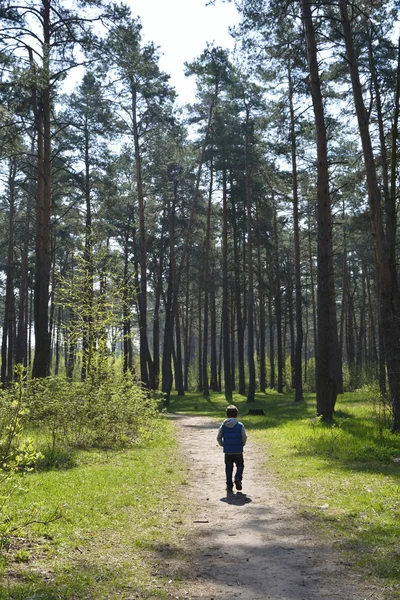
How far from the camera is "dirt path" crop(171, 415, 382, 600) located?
4.79m

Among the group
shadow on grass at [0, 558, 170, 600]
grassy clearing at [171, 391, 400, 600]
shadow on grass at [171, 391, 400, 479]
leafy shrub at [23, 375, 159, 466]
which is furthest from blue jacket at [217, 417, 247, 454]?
leafy shrub at [23, 375, 159, 466]

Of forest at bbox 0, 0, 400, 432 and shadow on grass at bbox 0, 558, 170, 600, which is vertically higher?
forest at bbox 0, 0, 400, 432

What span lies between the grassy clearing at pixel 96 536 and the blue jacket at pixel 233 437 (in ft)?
3.71

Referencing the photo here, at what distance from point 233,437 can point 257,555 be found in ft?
11.3

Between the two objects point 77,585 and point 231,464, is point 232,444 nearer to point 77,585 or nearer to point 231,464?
point 231,464

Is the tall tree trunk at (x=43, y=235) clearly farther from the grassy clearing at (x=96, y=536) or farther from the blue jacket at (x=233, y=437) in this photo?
the blue jacket at (x=233, y=437)

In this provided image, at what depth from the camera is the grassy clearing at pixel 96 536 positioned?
189 inches

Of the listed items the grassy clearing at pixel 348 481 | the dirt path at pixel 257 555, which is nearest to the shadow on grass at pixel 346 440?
the grassy clearing at pixel 348 481

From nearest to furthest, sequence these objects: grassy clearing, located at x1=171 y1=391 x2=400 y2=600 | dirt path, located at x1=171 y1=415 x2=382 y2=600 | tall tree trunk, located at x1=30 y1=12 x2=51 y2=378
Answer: dirt path, located at x1=171 y1=415 x2=382 y2=600 < grassy clearing, located at x1=171 y1=391 x2=400 y2=600 < tall tree trunk, located at x1=30 y1=12 x2=51 y2=378

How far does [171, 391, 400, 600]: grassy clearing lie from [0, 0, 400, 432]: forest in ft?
4.47

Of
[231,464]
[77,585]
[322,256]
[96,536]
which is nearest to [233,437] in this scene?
[231,464]

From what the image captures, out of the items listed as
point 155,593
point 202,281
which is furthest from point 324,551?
point 202,281

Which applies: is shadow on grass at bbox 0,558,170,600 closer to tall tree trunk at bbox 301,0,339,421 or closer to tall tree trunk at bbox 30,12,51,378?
tall tree trunk at bbox 301,0,339,421

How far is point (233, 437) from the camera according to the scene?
30.1 ft
